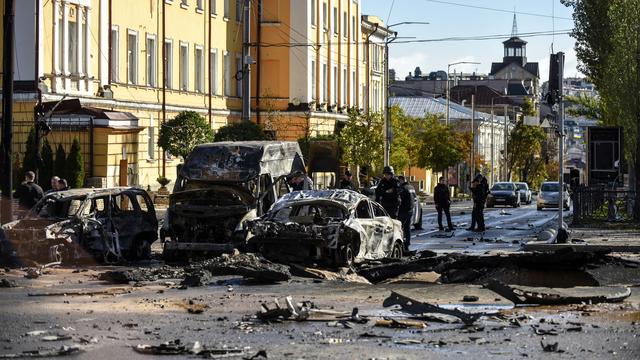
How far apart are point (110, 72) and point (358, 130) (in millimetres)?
23393


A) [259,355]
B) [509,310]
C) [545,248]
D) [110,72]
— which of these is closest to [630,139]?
[545,248]

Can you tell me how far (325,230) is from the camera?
22219mm

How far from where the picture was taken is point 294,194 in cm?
2417

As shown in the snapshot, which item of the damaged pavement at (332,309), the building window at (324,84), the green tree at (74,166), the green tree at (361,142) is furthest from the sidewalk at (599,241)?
the building window at (324,84)

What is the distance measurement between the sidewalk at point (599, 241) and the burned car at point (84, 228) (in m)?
8.34

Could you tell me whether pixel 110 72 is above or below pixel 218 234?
above

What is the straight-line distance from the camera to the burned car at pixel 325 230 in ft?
73.0

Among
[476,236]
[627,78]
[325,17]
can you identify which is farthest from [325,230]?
[325,17]

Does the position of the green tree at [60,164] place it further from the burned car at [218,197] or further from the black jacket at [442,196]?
the burned car at [218,197]

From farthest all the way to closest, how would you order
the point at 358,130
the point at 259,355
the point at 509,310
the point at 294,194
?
the point at 358,130 → the point at 294,194 → the point at 509,310 → the point at 259,355

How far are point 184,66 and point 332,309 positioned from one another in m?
45.7

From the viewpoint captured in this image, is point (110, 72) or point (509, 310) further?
point (110, 72)

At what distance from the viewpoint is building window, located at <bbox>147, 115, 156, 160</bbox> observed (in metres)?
56.1

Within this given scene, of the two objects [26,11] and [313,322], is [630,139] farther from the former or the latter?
[313,322]
